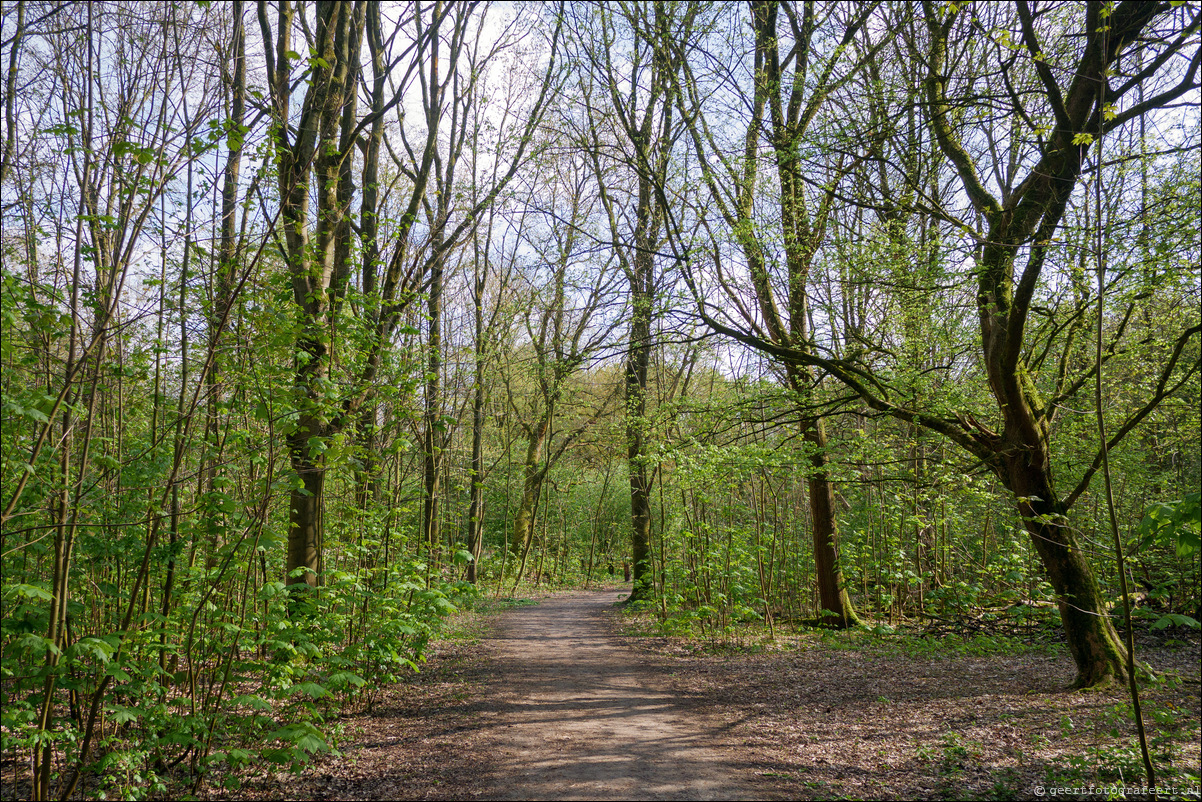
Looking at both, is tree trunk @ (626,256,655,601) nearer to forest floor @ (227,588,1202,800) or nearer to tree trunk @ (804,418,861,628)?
tree trunk @ (804,418,861,628)

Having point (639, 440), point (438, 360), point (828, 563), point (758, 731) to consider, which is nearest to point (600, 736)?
point (758, 731)

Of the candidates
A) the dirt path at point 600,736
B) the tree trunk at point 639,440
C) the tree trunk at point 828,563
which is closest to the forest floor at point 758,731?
the dirt path at point 600,736

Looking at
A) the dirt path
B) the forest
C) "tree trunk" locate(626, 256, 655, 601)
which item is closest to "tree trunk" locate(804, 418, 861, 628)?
the forest

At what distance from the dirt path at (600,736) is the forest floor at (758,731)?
0.02 meters

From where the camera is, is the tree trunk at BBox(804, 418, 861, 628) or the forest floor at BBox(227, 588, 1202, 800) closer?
the forest floor at BBox(227, 588, 1202, 800)

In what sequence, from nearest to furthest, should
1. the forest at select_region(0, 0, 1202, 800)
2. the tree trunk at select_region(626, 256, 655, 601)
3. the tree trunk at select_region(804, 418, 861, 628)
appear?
the forest at select_region(0, 0, 1202, 800), the tree trunk at select_region(804, 418, 861, 628), the tree trunk at select_region(626, 256, 655, 601)

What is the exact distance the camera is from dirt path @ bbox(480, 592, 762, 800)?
4.29 metres

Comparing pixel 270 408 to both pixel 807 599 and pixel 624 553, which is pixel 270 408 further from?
pixel 624 553

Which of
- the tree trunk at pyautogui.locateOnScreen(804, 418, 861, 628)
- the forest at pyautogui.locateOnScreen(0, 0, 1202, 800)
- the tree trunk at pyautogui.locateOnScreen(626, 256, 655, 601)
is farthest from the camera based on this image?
the tree trunk at pyautogui.locateOnScreen(626, 256, 655, 601)

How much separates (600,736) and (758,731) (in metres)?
1.41

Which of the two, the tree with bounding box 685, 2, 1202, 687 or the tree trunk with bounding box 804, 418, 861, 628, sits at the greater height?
the tree with bounding box 685, 2, 1202, 687

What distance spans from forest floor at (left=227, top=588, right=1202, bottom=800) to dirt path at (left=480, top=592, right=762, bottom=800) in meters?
0.02

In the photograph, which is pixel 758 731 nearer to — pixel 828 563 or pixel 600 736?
pixel 600 736

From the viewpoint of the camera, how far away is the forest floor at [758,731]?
429 centimetres
